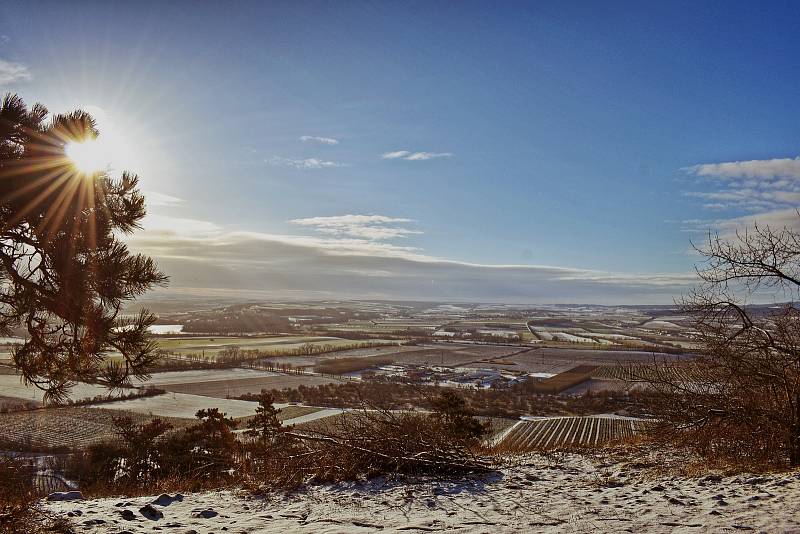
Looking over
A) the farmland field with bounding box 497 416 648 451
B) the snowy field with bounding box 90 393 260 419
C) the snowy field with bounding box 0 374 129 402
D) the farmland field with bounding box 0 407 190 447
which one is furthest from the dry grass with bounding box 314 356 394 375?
the farmland field with bounding box 497 416 648 451

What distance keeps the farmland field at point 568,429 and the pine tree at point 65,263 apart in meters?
23.2

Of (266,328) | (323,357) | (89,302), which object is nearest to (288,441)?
(89,302)

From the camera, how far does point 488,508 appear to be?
553 centimetres

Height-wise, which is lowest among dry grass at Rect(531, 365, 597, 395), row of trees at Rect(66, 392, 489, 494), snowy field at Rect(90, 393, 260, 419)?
dry grass at Rect(531, 365, 597, 395)

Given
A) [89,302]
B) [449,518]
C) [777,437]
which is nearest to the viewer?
[449,518]

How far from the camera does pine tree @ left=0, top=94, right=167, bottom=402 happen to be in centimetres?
528

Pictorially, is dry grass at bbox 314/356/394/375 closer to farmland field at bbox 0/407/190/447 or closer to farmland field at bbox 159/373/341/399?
farmland field at bbox 159/373/341/399

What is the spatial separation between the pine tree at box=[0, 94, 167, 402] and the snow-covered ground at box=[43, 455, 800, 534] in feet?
5.91

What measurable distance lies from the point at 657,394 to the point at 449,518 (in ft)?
17.5

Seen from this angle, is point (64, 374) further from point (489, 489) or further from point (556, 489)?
point (556, 489)

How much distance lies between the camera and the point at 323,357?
235ft

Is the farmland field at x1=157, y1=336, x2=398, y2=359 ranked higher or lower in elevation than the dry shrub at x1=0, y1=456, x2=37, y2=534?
lower

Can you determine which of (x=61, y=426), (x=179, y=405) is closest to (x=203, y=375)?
(x=179, y=405)

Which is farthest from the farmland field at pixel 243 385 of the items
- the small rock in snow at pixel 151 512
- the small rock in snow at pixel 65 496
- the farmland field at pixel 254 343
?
the small rock in snow at pixel 151 512
